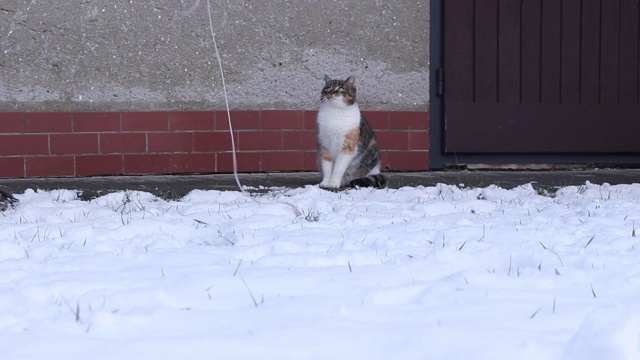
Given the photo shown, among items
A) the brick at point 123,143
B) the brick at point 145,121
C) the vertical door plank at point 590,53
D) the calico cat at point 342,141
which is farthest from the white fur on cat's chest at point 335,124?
the vertical door plank at point 590,53

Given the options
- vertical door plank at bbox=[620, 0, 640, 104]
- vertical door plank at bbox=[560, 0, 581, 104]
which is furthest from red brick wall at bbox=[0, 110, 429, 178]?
vertical door plank at bbox=[620, 0, 640, 104]

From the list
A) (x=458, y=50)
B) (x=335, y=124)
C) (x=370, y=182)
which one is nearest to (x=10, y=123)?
(x=335, y=124)

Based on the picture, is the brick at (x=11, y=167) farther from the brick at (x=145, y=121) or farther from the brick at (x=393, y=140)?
the brick at (x=393, y=140)

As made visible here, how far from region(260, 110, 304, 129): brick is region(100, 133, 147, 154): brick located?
856mm

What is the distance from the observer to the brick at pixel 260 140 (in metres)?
6.39

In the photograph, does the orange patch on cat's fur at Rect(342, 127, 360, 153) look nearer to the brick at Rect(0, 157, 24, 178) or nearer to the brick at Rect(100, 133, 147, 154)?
the brick at Rect(100, 133, 147, 154)

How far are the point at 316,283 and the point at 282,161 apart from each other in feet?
13.3

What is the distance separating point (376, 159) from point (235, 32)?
1.44 meters

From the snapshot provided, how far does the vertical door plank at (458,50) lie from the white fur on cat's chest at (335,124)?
1.40 meters

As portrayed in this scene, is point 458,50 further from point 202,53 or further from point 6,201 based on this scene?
point 6,201

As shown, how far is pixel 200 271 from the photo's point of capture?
2590 millimetres

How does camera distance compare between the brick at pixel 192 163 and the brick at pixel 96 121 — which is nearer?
the brick at pixel 96 121

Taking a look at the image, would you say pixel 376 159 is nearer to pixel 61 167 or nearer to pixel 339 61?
pixel 339 61

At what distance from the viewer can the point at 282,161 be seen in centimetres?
648
